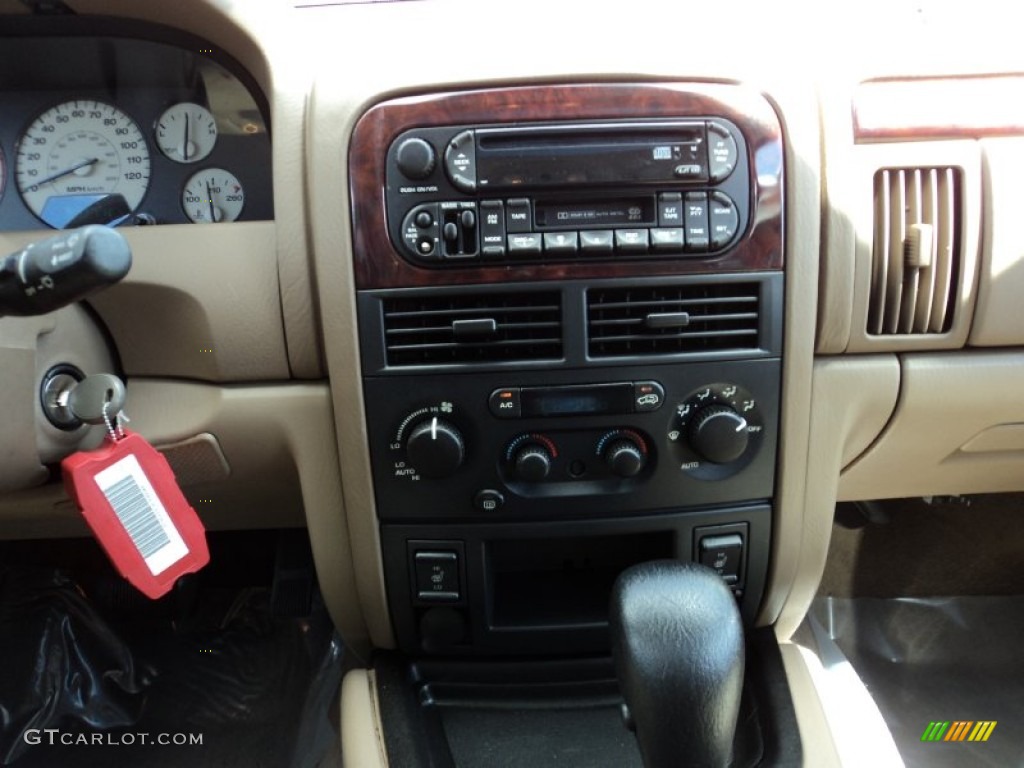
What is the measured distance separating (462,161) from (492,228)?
79mm

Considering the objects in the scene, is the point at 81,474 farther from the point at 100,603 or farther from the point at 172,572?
the point at 100,603

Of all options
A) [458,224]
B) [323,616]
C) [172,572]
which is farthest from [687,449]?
[323,616]

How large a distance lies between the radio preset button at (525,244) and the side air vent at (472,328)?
0.05 metres

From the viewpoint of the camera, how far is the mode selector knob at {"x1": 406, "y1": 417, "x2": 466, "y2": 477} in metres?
0.94

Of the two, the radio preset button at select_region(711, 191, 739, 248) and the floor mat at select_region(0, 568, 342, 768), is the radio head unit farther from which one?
the floor mat at select_region(0, 568, 342, 768)

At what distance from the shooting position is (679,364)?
954mm

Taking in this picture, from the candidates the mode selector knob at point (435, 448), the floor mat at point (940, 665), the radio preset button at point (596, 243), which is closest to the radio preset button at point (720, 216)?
the radio preset button at point (596, 243)

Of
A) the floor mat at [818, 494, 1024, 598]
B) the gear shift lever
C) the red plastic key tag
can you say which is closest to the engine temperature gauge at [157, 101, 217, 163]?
the red plastic key tag

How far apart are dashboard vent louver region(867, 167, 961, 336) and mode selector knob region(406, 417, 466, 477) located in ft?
1.73

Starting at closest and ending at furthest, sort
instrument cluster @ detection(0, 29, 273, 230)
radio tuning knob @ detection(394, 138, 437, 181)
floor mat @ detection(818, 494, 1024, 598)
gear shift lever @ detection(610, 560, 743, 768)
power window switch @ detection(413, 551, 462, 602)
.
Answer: gear shift lever @ detection(610, 560, 743, 768) < radio tuning knob @ detection(394, 138, 437, 181) < power window switch @ detection(413, 551, 462, 602) < instrument cluster @ detection(0, 29, 273, 230) < floor mat @ detection(818, 494, 1024, 598)

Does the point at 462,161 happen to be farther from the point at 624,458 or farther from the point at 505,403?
the point at 624,458

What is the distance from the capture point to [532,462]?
3.14 feet

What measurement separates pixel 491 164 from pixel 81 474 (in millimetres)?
522

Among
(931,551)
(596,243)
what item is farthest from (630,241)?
(931,551)
